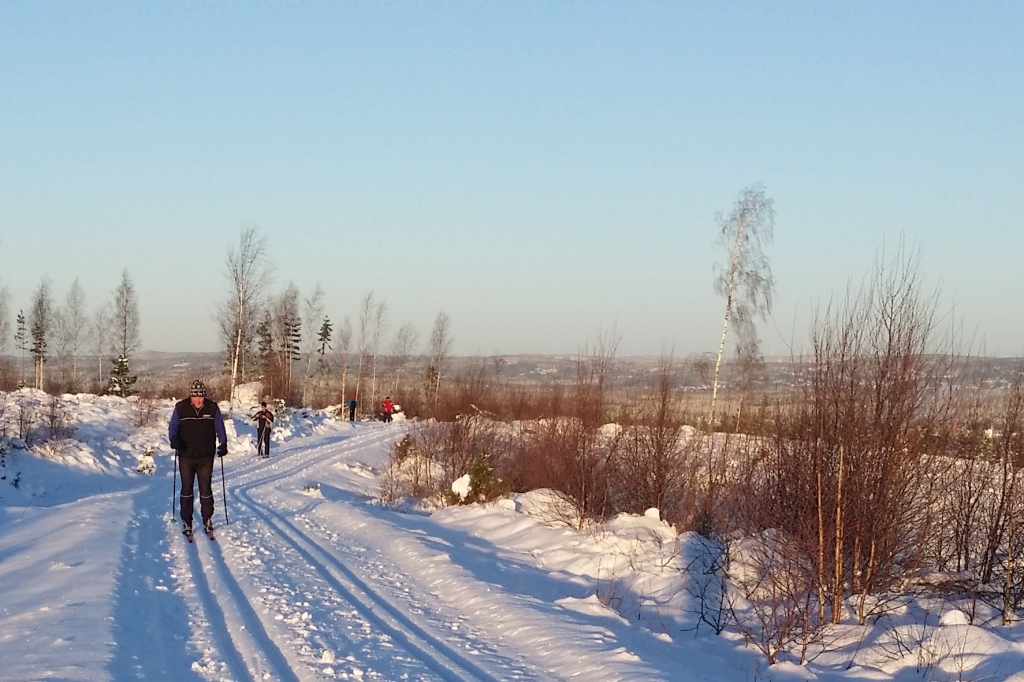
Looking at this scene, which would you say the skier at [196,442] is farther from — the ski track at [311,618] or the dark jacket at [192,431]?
the ski track at [311,618]

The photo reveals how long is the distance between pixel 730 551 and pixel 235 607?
6.47 metres

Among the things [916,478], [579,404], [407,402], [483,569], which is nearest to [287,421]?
[407,402]

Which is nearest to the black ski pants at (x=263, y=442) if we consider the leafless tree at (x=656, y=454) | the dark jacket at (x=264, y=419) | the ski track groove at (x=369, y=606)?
the dark jacket at (x=264, y=419)

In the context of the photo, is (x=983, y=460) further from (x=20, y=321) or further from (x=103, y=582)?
(x=20, y=321)

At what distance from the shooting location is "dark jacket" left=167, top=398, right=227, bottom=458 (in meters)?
11.1

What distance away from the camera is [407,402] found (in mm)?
54688

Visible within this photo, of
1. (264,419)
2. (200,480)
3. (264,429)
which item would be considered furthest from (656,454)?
(264,429)

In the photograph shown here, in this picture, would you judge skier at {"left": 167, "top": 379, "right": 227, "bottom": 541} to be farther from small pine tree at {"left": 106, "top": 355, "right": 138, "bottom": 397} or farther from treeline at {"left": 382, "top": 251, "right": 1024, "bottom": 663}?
small pine tree at {"left": 106, "top": 355, "right": 138, "bottom": 397}

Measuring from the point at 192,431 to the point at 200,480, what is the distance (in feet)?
2.50

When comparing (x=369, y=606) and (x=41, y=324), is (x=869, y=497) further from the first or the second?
(x=41, y=324)

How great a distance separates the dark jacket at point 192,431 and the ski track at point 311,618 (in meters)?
1.19

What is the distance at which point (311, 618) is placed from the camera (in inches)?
277

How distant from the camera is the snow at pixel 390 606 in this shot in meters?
6.03

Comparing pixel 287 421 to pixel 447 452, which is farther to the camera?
pixel 287 421
